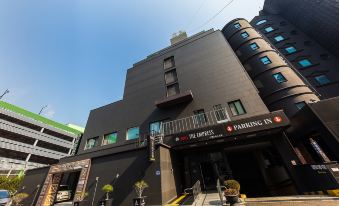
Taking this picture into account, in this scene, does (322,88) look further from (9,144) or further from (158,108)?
(9,144)

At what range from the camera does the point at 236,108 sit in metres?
16.5

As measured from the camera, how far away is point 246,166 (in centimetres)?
1869

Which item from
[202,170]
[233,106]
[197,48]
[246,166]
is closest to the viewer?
[202,170]

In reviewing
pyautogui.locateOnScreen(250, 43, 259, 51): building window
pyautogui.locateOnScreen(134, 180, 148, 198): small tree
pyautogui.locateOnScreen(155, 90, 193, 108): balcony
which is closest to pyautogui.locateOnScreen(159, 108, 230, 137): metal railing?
pyautogui.locateOnScreen(155, 90, 193, 108): balcony

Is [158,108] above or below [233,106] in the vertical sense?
above

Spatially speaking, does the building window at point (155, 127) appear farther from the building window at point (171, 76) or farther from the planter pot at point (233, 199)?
the planter pot at point (233, 199)

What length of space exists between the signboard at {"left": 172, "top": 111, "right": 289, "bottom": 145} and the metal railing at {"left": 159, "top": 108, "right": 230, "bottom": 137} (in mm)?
2787

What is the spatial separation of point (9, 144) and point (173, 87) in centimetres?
4179

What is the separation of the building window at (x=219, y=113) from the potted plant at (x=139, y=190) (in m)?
9.22

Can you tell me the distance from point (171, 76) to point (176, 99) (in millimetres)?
5521

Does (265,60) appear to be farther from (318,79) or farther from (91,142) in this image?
(91,142)

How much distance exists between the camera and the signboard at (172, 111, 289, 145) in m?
12.2

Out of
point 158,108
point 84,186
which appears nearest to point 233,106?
point 158,108

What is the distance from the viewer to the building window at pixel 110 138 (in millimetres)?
19938
